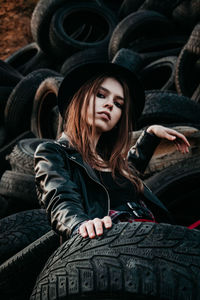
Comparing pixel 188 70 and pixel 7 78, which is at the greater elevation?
pixel 7 78

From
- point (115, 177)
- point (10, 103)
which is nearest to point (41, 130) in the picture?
point (10, 103)

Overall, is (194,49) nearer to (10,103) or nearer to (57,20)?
(10,103)

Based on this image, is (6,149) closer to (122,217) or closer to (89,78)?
(89,78)

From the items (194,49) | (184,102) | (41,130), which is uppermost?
(194,49)

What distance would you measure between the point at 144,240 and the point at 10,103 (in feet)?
12.2

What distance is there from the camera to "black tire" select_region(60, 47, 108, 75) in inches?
213

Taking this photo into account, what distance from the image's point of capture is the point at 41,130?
4238mm

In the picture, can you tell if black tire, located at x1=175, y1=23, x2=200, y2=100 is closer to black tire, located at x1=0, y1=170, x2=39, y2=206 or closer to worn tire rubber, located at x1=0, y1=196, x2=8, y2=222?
black tire, located at x1=0, y1=170, x2=39, y2=206

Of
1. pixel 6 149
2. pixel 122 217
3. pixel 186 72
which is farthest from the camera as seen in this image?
pixel 6 149

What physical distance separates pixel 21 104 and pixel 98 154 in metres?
3.01

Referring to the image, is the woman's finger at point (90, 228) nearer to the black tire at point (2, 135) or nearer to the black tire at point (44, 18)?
the black tire at point (2, 135)

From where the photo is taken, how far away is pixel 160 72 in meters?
4.66

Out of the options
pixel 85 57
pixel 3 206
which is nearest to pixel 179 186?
pixel 3 206

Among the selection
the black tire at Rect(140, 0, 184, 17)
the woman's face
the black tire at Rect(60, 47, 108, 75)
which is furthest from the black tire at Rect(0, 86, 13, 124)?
the woman's face
